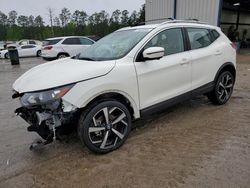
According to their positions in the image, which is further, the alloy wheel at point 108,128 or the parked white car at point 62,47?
the parked white car at point 62,47

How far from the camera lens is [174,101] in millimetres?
3945

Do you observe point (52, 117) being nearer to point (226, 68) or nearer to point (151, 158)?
point (151, 158)

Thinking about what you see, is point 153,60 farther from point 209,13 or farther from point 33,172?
point 209,13

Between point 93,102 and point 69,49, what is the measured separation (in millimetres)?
11741

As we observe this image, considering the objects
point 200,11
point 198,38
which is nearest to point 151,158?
point 198,38

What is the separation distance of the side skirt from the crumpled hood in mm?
898

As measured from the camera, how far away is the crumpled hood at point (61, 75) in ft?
9.36

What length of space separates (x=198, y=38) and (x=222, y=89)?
48.7 inches

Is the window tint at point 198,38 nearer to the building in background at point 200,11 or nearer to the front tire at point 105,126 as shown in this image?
the front tire at point 105,126

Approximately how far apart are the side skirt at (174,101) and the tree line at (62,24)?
41714mm

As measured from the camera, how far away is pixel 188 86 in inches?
163

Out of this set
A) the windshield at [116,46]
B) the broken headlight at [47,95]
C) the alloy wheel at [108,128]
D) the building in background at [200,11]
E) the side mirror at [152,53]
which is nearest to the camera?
the broken headlight at [47,95]

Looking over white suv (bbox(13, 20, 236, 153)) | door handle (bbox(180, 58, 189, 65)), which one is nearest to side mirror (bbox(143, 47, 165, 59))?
white suv (bbox(13, 20, 236, 153))

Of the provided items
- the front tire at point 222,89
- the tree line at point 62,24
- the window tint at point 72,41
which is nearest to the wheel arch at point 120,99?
the front tire at point 222,89
